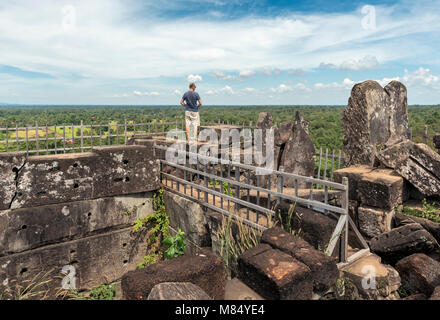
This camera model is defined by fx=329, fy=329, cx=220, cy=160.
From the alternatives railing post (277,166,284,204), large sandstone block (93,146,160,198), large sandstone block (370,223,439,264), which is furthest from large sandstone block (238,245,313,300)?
large sandstone block (93,146,160,198)

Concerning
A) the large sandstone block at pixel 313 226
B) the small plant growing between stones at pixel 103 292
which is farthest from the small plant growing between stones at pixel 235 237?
the small plant growing between stones at pixel 103 292

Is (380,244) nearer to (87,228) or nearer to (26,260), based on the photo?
(87,228)

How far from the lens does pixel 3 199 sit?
511cm

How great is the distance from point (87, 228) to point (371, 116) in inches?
223

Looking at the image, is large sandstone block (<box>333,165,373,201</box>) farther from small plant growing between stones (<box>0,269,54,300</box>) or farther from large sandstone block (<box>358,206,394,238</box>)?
small plant growing between stones (<box>0,269,54,300</box>)

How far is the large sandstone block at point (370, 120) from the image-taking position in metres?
6.21

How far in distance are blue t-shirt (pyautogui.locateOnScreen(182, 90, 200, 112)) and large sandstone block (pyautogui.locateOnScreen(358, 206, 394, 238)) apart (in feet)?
17.5

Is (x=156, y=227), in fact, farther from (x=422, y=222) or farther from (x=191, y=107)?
(x=422, y=222)

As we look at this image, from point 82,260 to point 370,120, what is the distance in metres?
5.92

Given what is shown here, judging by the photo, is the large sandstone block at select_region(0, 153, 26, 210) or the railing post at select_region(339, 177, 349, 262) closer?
the railing post at select_region(339, 177, 349, 262)

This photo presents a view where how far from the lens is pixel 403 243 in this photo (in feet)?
14.1

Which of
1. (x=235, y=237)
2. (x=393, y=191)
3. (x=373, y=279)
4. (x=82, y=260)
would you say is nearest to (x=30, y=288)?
(x=82, y=260)

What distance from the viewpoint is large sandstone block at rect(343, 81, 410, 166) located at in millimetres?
6215

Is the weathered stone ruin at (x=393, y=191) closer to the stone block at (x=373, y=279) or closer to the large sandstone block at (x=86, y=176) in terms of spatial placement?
the stone block at (x=373, y=279)
